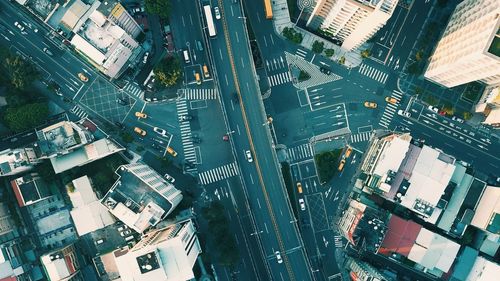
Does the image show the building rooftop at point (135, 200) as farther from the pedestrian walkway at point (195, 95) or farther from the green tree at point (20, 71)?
the green tree at point (20, 71)

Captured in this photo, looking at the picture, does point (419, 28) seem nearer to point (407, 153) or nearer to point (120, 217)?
point (407, 153)

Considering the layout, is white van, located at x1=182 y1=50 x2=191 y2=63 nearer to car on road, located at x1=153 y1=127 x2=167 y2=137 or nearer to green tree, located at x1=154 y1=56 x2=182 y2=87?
green tree, located at x1=154 y1=56 x2=182 y2=87

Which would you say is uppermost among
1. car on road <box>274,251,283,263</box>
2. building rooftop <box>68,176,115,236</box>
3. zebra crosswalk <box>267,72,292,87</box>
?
zebra crosswalk <box>267,72,292,87</box>

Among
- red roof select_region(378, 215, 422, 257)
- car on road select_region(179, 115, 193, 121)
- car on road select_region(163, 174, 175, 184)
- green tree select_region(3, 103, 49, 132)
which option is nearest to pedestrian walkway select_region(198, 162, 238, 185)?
car on road select_region(163, 174, 175, 184)

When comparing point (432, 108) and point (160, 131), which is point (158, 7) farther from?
point (432, 108)

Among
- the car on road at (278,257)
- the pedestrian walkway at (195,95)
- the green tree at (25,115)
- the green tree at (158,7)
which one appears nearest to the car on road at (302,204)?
the car on road at (278,257)

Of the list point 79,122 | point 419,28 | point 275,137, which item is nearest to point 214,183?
point 275,137
